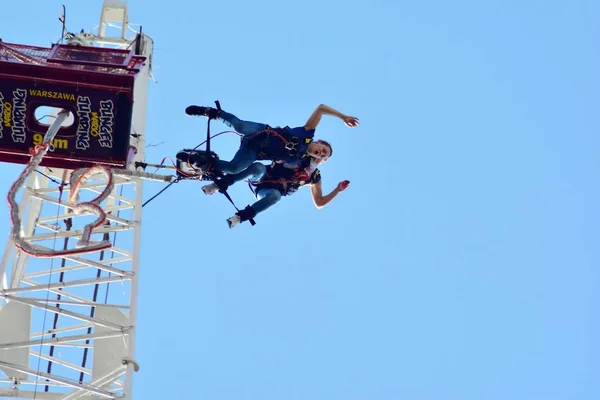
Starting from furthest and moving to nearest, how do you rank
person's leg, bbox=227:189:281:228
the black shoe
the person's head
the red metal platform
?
the person's head, the black shoe, person's leg, bbox=227:189:281:228, the red metal platform

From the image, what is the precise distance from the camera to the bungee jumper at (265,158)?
55.6 ft

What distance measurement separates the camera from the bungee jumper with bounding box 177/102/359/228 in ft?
55.6

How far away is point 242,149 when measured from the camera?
681 inches

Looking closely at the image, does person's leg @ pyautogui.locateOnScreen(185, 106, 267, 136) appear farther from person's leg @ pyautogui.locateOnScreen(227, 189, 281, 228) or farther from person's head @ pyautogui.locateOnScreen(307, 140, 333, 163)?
person's leg @ pyautogui.locateOnScreen(227, 189, 281, 228)

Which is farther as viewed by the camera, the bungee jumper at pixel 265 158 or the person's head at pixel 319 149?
the person's head at pixel 319 149

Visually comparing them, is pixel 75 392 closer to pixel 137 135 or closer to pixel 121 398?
pixel 121 398

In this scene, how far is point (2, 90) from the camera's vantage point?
54.5ft

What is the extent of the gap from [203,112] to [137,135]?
3.14 m

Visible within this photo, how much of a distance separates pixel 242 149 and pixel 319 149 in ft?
3.83

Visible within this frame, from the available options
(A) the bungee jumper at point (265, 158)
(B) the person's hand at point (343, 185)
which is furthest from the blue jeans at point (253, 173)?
(B) the person's hand at point (343, 185)

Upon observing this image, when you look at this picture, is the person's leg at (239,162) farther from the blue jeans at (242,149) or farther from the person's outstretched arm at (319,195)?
the person's outstretched arm at (319,195)

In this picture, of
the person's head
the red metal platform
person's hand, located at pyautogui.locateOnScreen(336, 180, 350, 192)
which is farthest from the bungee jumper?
the red metal platform

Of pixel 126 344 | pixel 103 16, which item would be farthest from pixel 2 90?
pixel 103 16

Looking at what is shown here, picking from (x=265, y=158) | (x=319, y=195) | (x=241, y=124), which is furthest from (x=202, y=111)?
(x=319, y=195)
